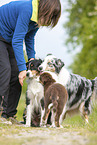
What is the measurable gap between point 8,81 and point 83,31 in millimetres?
16123

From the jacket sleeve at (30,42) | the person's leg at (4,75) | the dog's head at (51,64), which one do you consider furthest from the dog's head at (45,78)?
the jacket sleeve at (30,42)

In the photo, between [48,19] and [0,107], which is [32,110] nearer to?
[0,107]

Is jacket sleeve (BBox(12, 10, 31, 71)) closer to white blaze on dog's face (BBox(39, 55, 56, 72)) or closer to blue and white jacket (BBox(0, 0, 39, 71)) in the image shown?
blue and white jacket (BBox(0, 0, 39, 71))

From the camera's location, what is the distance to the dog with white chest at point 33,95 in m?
3.98

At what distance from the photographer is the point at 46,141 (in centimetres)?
236

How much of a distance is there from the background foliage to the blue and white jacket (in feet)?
→ 41.8

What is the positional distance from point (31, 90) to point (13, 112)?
0.76 m

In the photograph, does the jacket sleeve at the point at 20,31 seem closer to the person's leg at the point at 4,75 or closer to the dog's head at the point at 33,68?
the dog's head at the point at 33,68

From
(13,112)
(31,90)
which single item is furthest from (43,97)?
(13,112)

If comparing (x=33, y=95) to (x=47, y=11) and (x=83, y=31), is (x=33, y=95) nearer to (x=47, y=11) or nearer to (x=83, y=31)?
(x=47, y=11)

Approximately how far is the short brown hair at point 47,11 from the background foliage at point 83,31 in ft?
41.8

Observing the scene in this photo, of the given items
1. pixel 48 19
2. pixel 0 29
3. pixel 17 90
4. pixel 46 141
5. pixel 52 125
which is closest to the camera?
pixel 46 141

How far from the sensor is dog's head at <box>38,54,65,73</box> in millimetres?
3972

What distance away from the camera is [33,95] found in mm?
4008
